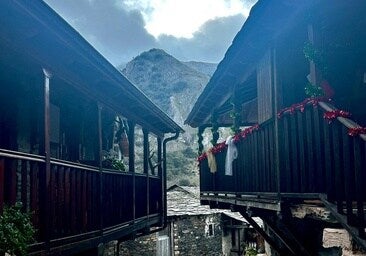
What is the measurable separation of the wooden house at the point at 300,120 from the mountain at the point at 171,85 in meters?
60.1

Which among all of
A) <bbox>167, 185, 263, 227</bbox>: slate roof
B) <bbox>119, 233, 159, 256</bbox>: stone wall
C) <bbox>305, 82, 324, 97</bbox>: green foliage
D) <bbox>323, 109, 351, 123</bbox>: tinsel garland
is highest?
<bbox>305, 82, 324, 97</bbox>: green foliage

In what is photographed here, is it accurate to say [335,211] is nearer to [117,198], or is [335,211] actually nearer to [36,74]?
[36,74]

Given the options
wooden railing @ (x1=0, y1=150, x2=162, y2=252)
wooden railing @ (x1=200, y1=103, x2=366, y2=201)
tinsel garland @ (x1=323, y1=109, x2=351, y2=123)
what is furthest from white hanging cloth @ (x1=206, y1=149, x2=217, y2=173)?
tinsel garland @ (x1=323, y1=109, x2=351, y2=123)

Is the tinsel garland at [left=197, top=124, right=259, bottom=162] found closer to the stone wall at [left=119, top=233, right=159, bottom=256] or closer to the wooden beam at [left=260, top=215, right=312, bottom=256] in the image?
the wooden beam at [left=260, top=215, right=312, bottom=256]

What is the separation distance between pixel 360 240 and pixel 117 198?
230 inches

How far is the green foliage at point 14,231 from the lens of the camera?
4496 mm

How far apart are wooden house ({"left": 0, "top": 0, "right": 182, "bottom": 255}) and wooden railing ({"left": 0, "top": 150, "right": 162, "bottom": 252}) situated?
0.01 metres

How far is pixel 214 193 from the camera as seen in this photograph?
11.9 m

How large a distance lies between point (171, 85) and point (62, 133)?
294 feet

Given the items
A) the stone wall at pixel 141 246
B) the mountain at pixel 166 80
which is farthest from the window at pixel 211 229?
the mountain at pixel 166 80

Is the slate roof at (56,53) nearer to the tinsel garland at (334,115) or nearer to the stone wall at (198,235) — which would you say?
the tinsel garland at (334,115)

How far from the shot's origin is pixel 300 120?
5.93m

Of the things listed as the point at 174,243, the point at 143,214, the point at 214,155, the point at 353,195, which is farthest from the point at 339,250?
the point at 174,243

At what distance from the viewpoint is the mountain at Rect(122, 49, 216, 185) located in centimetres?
7588
